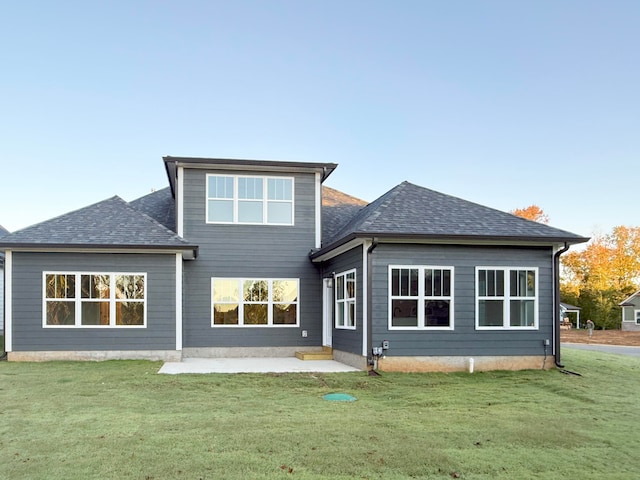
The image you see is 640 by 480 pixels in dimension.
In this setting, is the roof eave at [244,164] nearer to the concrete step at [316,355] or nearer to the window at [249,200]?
the window at [249,200]

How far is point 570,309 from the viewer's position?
176 feet

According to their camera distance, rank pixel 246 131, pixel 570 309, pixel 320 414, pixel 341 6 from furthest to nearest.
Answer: pixel 570 309 < pixel 246 131 < pixel 341 6 < pixel 320 414

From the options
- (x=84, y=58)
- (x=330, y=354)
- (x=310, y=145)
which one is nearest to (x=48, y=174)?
(x=84, y=58)

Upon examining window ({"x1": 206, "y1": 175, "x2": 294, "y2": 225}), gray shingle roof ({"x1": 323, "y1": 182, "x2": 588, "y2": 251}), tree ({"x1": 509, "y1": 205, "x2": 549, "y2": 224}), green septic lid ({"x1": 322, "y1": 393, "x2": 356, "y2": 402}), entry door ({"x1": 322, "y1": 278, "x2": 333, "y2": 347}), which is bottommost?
green septic lid ({"x1": 322, "y1": 393, "x2": 356, "y2": 402})

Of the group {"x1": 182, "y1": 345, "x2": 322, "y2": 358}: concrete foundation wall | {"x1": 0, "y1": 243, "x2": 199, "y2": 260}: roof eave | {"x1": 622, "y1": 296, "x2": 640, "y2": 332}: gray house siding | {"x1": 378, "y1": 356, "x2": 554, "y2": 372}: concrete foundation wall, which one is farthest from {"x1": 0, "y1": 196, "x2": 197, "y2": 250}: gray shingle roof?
{"x1": 622, "y1": 296, "x2": 640, "y2": 332}: gray house siding

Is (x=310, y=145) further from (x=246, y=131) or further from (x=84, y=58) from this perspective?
(x=84, y=58)

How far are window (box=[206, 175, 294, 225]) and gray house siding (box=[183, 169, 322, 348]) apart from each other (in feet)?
0.55

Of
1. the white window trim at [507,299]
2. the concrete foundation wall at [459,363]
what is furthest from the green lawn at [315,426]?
the white window trim at [507,299]

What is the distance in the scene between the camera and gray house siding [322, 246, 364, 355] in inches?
488

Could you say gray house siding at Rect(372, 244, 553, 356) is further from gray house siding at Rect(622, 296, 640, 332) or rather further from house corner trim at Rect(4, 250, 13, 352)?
gray house siding at Rect(622, 296, 640, 332)

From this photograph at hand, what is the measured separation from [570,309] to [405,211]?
46511mm

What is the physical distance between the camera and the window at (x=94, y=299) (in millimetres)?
13828

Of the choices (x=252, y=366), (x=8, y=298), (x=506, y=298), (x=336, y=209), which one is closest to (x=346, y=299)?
(x=252, y=366)

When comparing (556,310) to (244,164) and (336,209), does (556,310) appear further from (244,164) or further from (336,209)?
(244,164)
